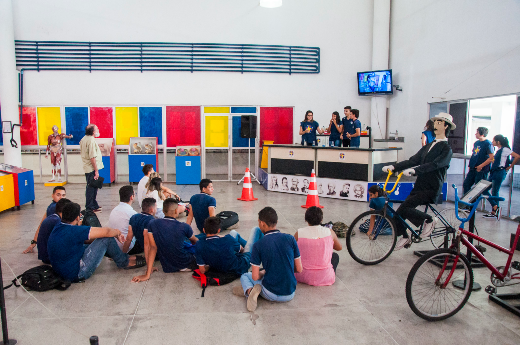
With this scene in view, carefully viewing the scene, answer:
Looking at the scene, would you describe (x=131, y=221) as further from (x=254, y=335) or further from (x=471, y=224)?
(x=471, y=224)

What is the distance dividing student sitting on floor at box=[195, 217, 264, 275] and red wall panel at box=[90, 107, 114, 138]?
8.88 metres

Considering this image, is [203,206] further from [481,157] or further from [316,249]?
[481,157]

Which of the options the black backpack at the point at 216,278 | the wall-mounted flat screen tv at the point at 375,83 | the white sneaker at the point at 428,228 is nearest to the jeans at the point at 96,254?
the black backpack at the point at 216,278

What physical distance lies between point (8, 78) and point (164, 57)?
439 cm

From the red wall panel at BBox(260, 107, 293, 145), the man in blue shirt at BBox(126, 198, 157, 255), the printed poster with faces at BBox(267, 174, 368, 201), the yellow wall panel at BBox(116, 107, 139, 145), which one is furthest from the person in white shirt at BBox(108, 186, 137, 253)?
the red wall panel at BBox(260, 107, 293, 145)

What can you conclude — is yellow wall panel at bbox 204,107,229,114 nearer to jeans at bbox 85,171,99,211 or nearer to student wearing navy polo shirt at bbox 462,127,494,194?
jeans at bbox 85,171,99,211

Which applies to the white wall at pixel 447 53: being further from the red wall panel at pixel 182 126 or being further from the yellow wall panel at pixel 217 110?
the red wall panel at pixel 182 126

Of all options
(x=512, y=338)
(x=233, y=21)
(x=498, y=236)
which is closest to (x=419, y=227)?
(x=512, y=338)

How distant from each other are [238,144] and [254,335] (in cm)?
926

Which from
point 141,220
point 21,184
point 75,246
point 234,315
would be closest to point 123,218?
point 141,220

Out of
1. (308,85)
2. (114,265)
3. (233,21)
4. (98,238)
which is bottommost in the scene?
(114,265)

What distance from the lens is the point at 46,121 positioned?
11375 mm

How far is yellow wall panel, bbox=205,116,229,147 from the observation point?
1179cm

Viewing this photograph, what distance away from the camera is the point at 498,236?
5828 mm
